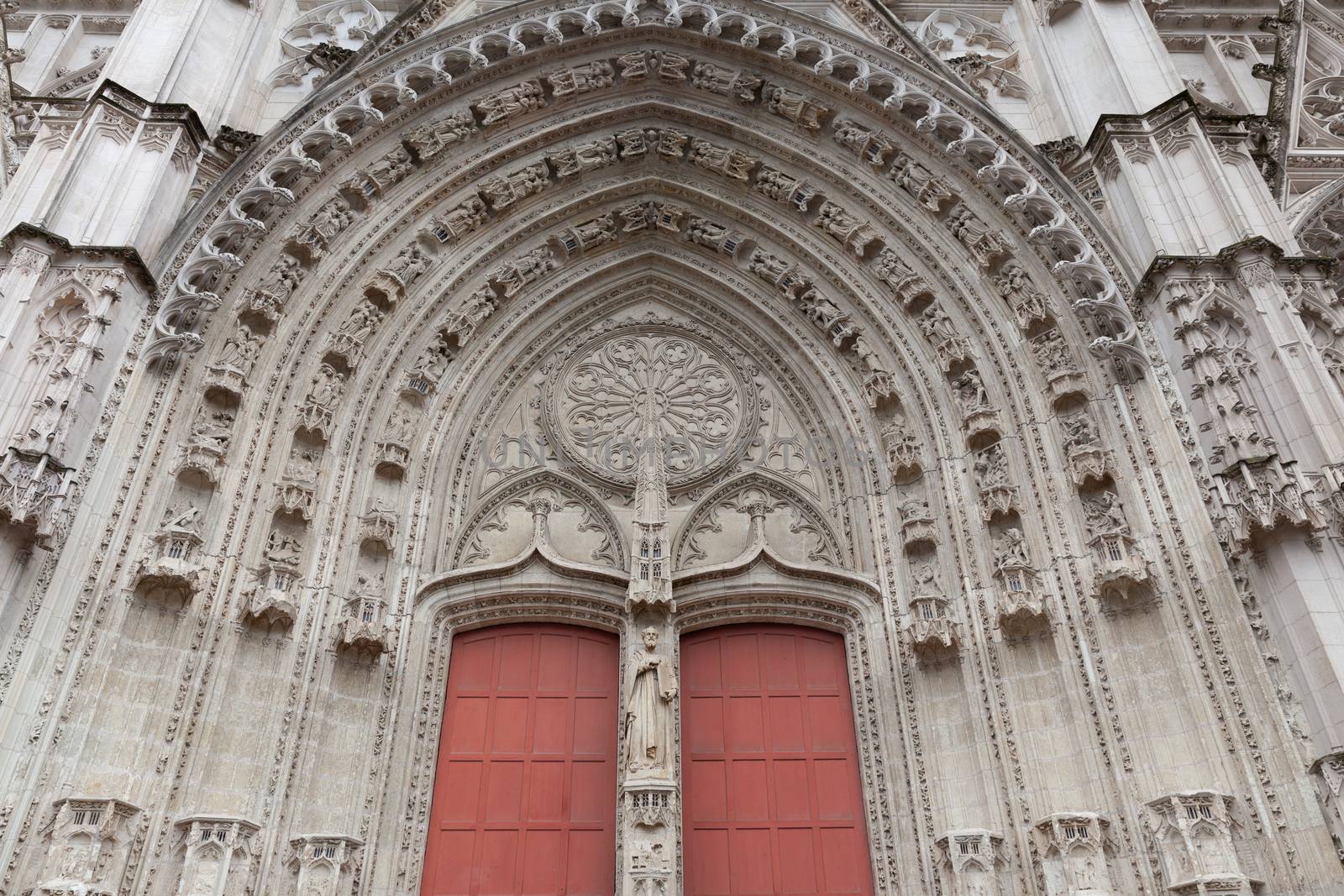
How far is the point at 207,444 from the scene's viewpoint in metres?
7.60

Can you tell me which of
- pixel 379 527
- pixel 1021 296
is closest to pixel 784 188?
pixel 1021 296

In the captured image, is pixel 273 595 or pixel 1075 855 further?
pixel 273 595

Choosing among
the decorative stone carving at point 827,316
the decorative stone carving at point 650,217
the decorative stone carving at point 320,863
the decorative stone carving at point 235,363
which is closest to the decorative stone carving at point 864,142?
the decorative stone carving at point 827,316

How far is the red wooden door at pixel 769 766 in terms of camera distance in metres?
7.66

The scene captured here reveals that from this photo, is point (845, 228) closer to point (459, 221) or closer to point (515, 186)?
point (515, 186)

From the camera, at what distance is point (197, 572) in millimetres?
6973

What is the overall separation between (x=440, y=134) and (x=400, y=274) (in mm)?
1596

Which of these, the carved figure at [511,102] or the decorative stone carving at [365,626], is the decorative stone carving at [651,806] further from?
the carved figure at [511,102]

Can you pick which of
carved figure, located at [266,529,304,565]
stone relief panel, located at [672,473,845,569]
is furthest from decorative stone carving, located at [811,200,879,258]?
carved figure, located at [266,529,304,565]

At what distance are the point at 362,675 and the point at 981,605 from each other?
17.0 ft

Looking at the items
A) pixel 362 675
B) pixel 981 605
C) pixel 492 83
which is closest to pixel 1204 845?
pixel 981 605

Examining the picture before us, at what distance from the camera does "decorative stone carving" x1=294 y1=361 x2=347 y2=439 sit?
8.38m

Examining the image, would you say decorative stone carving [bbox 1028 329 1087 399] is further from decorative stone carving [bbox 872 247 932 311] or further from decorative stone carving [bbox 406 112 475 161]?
decorative stone carving [bbox 406 112 475 161]

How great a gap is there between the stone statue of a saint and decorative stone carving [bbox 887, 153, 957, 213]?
4895 millimetres
